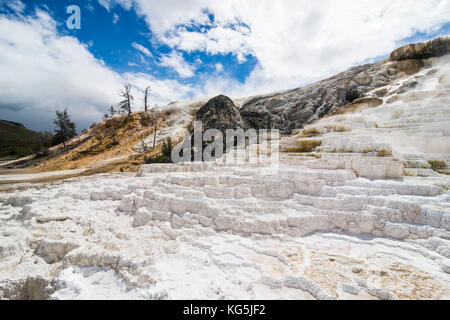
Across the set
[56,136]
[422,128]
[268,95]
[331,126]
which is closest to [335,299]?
[422,128]

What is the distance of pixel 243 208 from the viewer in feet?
15.1

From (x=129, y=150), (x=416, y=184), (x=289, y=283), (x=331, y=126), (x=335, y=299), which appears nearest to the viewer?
(x=335, y=299)

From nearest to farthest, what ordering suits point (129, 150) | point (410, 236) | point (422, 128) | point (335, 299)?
point (335, 299) < point (410, 236) < point (422, 128) < point (129, 150)

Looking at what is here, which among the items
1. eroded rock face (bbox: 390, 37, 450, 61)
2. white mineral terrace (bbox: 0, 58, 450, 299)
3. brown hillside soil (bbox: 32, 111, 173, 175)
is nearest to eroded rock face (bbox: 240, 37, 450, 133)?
eroded rock face (bbox: 390, 37, 450, 61)

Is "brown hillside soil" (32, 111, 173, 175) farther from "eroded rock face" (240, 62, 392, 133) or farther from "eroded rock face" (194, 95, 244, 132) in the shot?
"eroded rock face" (240, 62, 392, 133)

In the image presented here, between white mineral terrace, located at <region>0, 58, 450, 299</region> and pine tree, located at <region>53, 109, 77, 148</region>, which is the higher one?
pine tree, located at <region>53, 109, 77, 148</region>

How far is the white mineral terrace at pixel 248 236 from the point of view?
273cm

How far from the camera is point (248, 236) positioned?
400cm

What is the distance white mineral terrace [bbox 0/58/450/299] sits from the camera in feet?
8.95

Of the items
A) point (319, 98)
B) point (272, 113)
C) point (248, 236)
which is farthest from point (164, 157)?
point (319, 98)

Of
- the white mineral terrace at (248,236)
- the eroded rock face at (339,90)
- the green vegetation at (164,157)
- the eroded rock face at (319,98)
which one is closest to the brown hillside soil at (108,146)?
the green vegetation at (164,157)

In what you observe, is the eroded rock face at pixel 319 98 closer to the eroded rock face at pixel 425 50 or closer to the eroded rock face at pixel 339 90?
the eroded rock face at pixel 339 90

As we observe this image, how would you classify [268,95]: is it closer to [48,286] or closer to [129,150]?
[129,150]
